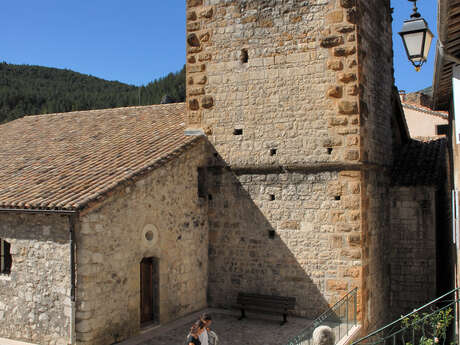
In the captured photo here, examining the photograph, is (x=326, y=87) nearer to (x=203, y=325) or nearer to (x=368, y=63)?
(x=368, y=63)

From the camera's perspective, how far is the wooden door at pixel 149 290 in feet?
31.4

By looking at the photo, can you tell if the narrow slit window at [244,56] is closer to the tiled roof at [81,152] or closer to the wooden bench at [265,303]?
the tiled roof at [81,152]

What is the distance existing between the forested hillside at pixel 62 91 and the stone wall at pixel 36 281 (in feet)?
120

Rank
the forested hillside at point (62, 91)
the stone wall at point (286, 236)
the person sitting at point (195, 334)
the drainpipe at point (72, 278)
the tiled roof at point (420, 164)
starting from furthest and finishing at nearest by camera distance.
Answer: the forested hillside at point (62, 91)
the tiled roof at point (420, 164)
the stone wall at point (286, 236)
the drainpipe at point (72, 278)
the person sitting at point (195, 334)

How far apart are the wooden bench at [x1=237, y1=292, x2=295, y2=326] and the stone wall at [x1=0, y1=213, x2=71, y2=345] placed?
3.72m

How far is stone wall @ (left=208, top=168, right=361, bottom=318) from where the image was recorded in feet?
32.4

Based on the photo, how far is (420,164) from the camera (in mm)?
12266

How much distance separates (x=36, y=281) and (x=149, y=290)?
2175mm

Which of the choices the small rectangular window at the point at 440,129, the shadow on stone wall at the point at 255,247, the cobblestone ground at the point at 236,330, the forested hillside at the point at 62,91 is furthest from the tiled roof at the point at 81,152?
the forested hillside at the point at 62,91

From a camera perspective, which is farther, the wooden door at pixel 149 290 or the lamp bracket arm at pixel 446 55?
the wooden door at pixel 149 290

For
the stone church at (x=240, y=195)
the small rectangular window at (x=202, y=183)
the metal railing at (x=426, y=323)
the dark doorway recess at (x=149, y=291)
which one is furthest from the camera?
the small rectangular window at (x=202, y=183)

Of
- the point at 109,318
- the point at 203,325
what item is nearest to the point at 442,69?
the point at 203,325

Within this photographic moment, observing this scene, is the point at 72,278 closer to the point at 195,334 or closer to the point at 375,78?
the point at 195,334

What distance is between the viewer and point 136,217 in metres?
8.97
